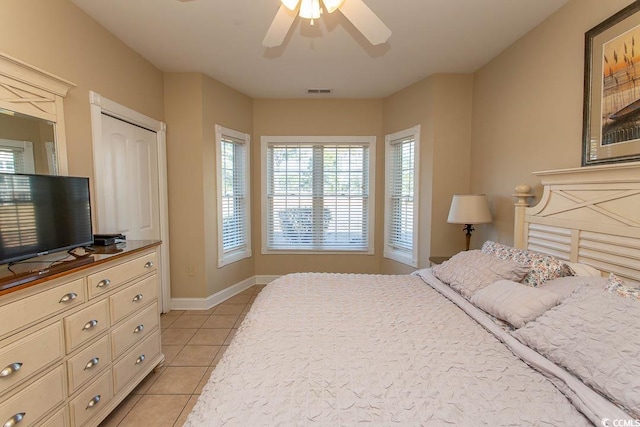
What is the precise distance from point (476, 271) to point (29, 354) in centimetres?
241

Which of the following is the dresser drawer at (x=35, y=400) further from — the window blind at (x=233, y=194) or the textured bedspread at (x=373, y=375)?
the window blind at (x=233, y=194)

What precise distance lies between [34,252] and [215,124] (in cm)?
244

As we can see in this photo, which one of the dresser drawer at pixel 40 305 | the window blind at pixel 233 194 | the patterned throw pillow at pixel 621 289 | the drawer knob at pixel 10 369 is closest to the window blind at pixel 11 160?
the dresser drawer at pixel 40 305

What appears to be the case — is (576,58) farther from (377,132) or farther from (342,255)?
(342,255)

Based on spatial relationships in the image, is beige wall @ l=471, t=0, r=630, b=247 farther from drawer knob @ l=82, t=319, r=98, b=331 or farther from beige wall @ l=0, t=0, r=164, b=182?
beige wall @ l=0, t=0, r=164, b=182

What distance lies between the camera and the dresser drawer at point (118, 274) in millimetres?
1616

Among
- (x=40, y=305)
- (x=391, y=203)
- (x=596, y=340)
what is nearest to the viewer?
(x=596, y=340)

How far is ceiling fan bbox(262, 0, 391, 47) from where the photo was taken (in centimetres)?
160

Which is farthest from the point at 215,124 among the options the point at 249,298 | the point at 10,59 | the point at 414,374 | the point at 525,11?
the point at 414,374

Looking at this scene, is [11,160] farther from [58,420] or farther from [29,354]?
[58,420]

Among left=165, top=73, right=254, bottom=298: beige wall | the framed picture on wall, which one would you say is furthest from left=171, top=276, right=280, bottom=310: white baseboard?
the framed picture on wall

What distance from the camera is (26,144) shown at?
1.73m

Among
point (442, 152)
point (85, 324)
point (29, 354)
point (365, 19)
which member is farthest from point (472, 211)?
point (29, 354)

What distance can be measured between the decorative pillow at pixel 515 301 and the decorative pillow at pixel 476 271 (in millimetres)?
118
